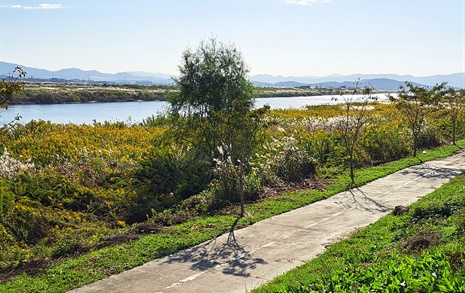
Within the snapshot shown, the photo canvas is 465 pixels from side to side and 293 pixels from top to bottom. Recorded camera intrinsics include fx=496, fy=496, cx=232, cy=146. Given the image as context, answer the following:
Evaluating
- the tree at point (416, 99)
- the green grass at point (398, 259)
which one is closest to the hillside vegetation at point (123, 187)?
the tree at point (416, 99)

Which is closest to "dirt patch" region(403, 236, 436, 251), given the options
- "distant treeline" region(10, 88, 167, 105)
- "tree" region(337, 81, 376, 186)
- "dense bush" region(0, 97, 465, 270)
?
"dense bush" region(0, 97, 465, 270)

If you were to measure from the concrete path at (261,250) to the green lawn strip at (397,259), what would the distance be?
0.49 metres

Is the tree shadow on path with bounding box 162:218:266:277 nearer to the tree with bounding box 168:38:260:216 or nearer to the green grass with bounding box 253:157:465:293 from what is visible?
the green grass with bounding box 253:157:465:293

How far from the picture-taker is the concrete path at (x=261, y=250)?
754cm

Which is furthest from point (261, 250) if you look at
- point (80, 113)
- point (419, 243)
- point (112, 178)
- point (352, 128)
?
point (80, 113)

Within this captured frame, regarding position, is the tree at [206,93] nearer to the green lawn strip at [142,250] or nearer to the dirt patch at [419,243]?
the green lawn strip at [142,250]

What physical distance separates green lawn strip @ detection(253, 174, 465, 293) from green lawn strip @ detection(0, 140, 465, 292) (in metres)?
2.60

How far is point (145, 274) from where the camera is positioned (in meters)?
8.00

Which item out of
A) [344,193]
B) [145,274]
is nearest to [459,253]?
[145,274]

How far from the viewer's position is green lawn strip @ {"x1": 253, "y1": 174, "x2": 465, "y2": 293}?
4.57 meters

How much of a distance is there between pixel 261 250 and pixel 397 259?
130 inches

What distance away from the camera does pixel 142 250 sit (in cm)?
921

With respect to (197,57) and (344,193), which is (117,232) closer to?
(344,193)

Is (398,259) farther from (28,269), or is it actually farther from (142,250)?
(28,269)
